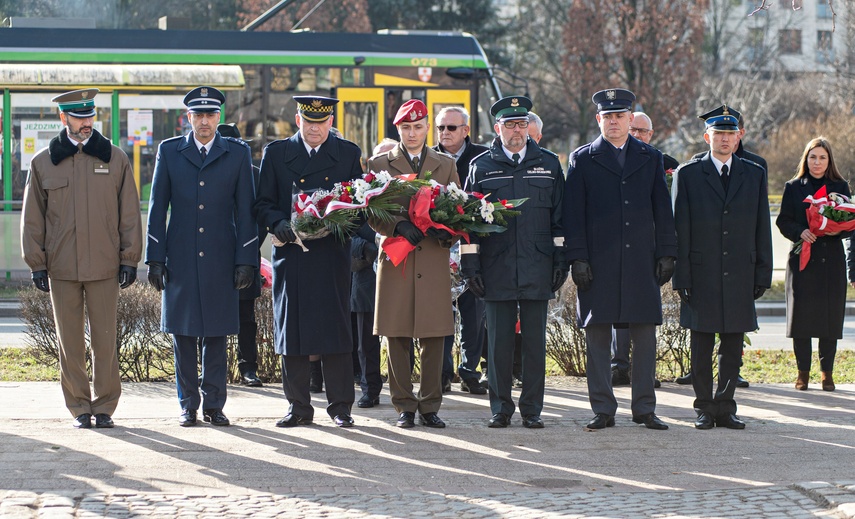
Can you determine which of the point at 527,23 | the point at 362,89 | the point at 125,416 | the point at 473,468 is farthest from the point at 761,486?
the point at 527,23

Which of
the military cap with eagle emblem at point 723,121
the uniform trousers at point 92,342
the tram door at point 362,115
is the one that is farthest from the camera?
the tram door at point 362,115

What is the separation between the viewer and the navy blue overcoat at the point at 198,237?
316 inches

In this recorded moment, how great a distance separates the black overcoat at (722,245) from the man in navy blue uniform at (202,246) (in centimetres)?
291

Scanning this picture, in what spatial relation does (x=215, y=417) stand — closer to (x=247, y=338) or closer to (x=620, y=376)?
(x=247, y=338)

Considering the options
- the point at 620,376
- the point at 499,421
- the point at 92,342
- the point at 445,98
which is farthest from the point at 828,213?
the point at 445,98

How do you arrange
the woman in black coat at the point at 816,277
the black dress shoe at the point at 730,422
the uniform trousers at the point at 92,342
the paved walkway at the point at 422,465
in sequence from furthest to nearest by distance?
the woman in black coat at the point at 816,277, the black dress shoe at the point at 730,422, the uniform trousers at the point at 92,342, the paved walkway at the point at 422,465

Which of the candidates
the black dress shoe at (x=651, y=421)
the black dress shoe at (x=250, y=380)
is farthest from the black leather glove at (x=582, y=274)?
the black dress shoe at (x=250, y=380)

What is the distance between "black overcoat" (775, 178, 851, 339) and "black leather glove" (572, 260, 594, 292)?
254 centimetres

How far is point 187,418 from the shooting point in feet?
26.3

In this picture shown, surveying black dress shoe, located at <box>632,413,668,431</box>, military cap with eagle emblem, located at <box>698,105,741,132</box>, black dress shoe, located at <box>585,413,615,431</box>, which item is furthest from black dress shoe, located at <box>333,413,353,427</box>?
military cap with eagle emblem, located at <box>698,105,741,132</box>

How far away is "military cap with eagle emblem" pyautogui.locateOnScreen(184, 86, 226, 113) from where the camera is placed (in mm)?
8070

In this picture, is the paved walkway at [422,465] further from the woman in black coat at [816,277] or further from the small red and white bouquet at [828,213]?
the small red and white bouquet at [828,213]

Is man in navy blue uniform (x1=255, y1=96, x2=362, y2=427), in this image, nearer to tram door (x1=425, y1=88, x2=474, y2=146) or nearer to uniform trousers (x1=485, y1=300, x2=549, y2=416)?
uniform trousers (x1=485, y1=300, x2=549, y2=416)

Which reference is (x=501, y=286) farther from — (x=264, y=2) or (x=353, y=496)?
(x=264, y=2)
